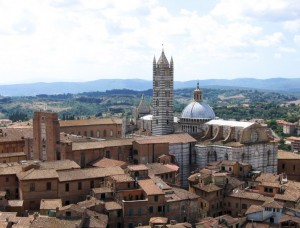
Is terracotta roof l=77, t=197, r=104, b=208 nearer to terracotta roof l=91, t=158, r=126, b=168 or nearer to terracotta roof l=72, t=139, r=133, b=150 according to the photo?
terracotta roof l=91, t=158, r=126, b=168

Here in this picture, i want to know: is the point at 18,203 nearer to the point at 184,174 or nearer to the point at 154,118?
the point at 184,174

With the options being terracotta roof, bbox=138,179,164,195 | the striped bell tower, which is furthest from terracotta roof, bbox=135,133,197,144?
terracotta roof, bbox=138,179,164,195

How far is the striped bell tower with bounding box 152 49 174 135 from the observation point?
7262 cm

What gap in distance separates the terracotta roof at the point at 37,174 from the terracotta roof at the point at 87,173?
84cm

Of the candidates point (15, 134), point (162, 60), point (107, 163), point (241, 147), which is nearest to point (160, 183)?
point (107, 163)

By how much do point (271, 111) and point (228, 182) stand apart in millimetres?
139941

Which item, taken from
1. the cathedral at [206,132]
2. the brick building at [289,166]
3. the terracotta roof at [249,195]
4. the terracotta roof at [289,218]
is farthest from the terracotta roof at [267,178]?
the brick building at [289,166]

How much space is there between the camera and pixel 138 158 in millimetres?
59312

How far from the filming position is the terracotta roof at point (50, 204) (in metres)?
42.2

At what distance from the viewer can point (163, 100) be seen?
2859 inches

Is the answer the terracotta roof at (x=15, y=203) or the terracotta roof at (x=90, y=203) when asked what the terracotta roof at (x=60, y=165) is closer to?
the terracotta roof at (x=15, y=203)

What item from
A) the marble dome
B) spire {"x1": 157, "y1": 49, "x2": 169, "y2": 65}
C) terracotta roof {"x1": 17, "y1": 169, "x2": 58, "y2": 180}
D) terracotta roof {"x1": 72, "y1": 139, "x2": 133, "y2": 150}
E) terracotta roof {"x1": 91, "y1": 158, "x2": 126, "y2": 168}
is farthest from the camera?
spire {"x1": 157, "y1": 49, "x2": 169, "y2": 65}

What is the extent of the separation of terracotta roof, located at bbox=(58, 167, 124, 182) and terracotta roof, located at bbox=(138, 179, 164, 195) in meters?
A: 3.33

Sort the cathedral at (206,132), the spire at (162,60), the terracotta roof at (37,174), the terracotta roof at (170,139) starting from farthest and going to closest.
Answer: the spire at (162,60) → the cathedral at (206,132) → the terracotta roof at (170,139) → the terracotta roof at (37,174)
